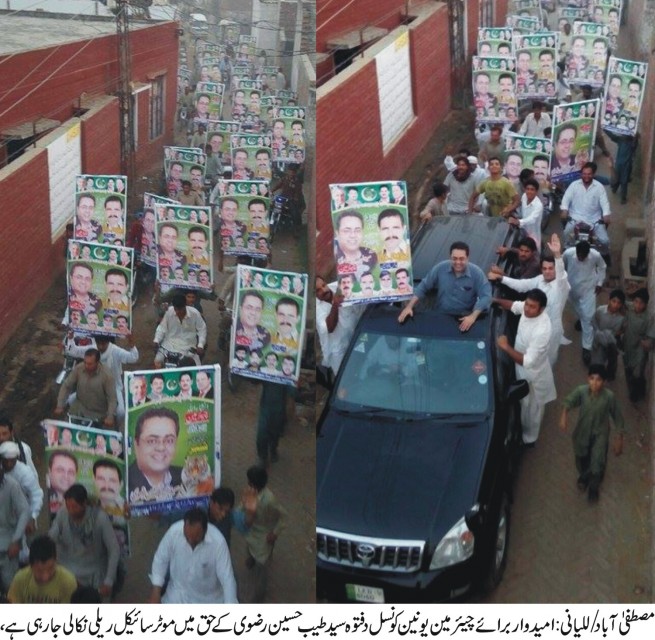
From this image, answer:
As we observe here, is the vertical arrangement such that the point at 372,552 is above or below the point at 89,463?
below

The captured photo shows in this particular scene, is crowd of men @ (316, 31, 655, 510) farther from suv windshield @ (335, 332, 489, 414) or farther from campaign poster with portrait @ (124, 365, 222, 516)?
campaign poster with portrait @ (124, 365, 222, 516)

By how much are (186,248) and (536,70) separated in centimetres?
666

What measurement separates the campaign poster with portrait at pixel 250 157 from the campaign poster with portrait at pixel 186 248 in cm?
56

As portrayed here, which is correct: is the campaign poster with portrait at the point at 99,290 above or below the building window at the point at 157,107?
below

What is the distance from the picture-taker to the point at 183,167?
7.24m

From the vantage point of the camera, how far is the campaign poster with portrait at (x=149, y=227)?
6961 millimetres

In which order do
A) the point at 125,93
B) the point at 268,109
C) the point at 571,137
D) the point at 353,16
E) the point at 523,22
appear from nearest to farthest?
the point at 268,109
the point at 125,93
the point at 571,137
the point at 353,16
the point at 523,22

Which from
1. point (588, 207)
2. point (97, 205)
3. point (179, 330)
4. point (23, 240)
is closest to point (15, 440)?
point (179, 330)

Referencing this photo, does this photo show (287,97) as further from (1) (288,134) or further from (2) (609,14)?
(2) (609,14)

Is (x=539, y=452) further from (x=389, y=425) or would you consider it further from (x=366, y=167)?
(x=366, y=167)

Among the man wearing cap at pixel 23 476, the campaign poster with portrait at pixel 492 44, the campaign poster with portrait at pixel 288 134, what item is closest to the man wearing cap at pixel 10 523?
the man wearing cap at pixel 23 476

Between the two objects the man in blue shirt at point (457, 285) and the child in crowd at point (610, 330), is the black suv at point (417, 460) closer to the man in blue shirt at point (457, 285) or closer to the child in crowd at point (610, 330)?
the man in blue shirt at point (457, 285)

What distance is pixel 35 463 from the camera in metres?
5.50

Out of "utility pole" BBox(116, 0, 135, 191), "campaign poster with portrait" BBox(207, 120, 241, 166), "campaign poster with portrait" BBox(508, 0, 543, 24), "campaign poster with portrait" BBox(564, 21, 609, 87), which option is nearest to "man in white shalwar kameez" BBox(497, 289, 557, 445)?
"campaign poster with portrait" BBox(207, 120, 241, 166)
